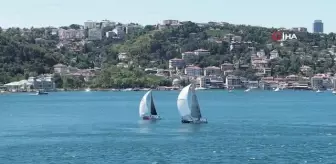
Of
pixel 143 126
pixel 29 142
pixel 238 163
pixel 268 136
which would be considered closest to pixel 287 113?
pixel 143 126

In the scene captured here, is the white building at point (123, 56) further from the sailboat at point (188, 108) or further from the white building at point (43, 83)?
the sailboat at point (188, 108)

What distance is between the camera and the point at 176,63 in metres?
196

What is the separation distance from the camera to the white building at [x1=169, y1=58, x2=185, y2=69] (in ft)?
639

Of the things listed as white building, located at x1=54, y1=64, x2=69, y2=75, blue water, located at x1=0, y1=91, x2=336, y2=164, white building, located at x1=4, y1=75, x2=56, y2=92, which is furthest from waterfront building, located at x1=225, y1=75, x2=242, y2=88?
blue water, located at x1=0, y1=91, x2=336, y2=164

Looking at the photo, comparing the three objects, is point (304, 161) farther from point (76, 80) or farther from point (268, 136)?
point (76, 80)

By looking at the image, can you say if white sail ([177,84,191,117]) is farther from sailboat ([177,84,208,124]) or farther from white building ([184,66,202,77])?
white building ([184,66,202,77])

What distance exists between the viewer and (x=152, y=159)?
4350 centimetres

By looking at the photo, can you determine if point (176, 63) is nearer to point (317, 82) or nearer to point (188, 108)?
point (317, 82)

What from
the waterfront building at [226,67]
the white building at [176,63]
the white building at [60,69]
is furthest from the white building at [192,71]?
the white building at [60,69]

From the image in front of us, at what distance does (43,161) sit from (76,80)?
126779 mm

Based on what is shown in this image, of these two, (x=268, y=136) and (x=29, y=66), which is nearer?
(x=268, y=136)

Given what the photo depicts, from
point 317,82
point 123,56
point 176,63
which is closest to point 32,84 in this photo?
point 123,56

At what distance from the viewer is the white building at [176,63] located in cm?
19475

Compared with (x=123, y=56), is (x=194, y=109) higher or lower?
lower
